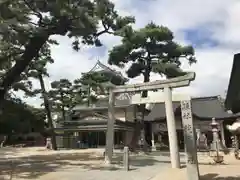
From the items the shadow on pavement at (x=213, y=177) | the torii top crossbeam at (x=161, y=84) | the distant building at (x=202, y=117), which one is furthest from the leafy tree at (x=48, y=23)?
the distant building at (x=202, y=117)

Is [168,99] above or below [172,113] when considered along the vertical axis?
above

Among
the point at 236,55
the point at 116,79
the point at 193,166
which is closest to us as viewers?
the point at 236,55

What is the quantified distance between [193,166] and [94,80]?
22.9 m

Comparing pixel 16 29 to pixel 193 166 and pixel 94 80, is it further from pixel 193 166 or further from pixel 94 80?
pixel 94 80

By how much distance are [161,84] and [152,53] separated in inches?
427

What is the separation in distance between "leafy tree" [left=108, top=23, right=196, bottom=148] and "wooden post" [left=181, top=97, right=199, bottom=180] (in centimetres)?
1257

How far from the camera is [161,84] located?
54.4 feet

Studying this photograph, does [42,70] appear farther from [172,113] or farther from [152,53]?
[172,113]

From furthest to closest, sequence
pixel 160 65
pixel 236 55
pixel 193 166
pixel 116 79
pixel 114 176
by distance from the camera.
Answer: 1. pixel 116 79
2. pixel 160 65
3. pixel 114 176
4. pixel 193 166
5. pixel 236 55

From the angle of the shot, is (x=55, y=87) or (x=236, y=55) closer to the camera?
(x=236, y=55)

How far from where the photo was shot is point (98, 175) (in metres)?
13.6

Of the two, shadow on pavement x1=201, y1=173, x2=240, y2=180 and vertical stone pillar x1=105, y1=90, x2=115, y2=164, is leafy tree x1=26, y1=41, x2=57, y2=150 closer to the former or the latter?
vertical stone pillar x1=105, y1=90, x2=115, y2=164

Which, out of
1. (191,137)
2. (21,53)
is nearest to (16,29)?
(21,53)

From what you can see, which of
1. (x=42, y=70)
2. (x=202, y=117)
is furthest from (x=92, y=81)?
(x=202, y=117)
